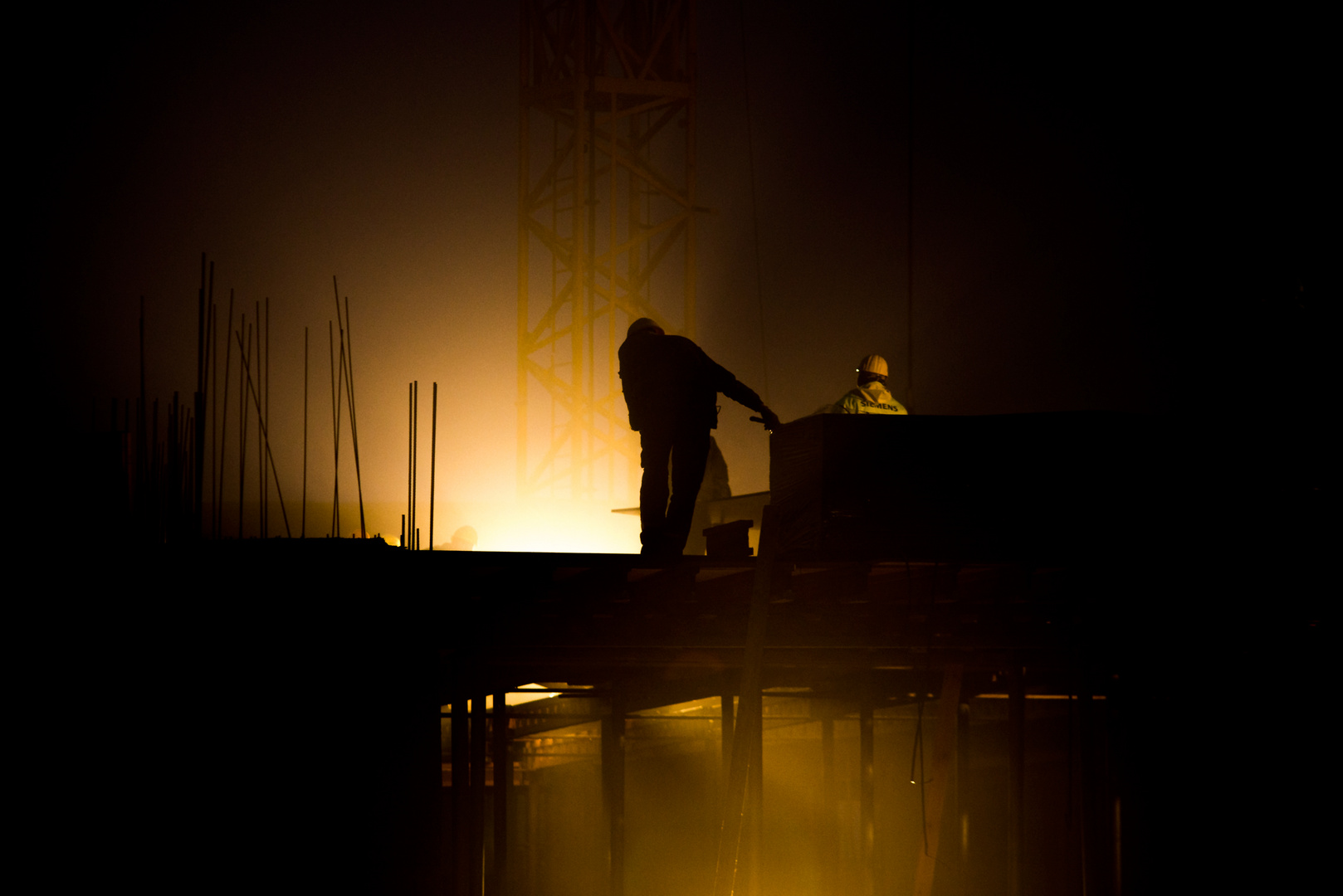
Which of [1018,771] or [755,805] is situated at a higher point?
[1018,771]

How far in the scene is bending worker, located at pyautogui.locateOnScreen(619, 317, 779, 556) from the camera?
7.66 m

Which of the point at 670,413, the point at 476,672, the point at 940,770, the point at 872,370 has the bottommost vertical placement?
the point at 940,770

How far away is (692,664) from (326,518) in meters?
19.0

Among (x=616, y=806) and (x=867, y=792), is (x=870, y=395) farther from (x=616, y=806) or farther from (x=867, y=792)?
(x=867, y=792)

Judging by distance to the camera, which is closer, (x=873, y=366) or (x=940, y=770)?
(x=873, y=366)

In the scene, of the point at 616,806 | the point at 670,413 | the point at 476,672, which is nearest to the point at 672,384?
the point at 670,413

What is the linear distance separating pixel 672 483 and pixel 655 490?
0.13 meters

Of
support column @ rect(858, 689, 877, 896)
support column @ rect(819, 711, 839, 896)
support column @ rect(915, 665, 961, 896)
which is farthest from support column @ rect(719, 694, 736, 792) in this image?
support column @ rect(915, 665, 961, 896)

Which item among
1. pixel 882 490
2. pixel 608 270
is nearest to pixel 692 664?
pixel 882 490

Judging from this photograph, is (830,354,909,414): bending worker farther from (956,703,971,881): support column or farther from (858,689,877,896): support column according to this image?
(956,703,971,881): support column

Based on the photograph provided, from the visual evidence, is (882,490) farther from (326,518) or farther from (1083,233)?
(326,518)

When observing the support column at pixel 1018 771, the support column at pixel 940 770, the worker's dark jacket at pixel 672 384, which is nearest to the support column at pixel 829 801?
the support column at pixel 1018 771

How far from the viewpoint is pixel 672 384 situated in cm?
765

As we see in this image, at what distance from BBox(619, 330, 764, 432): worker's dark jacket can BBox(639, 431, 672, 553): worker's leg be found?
0.10 metres
